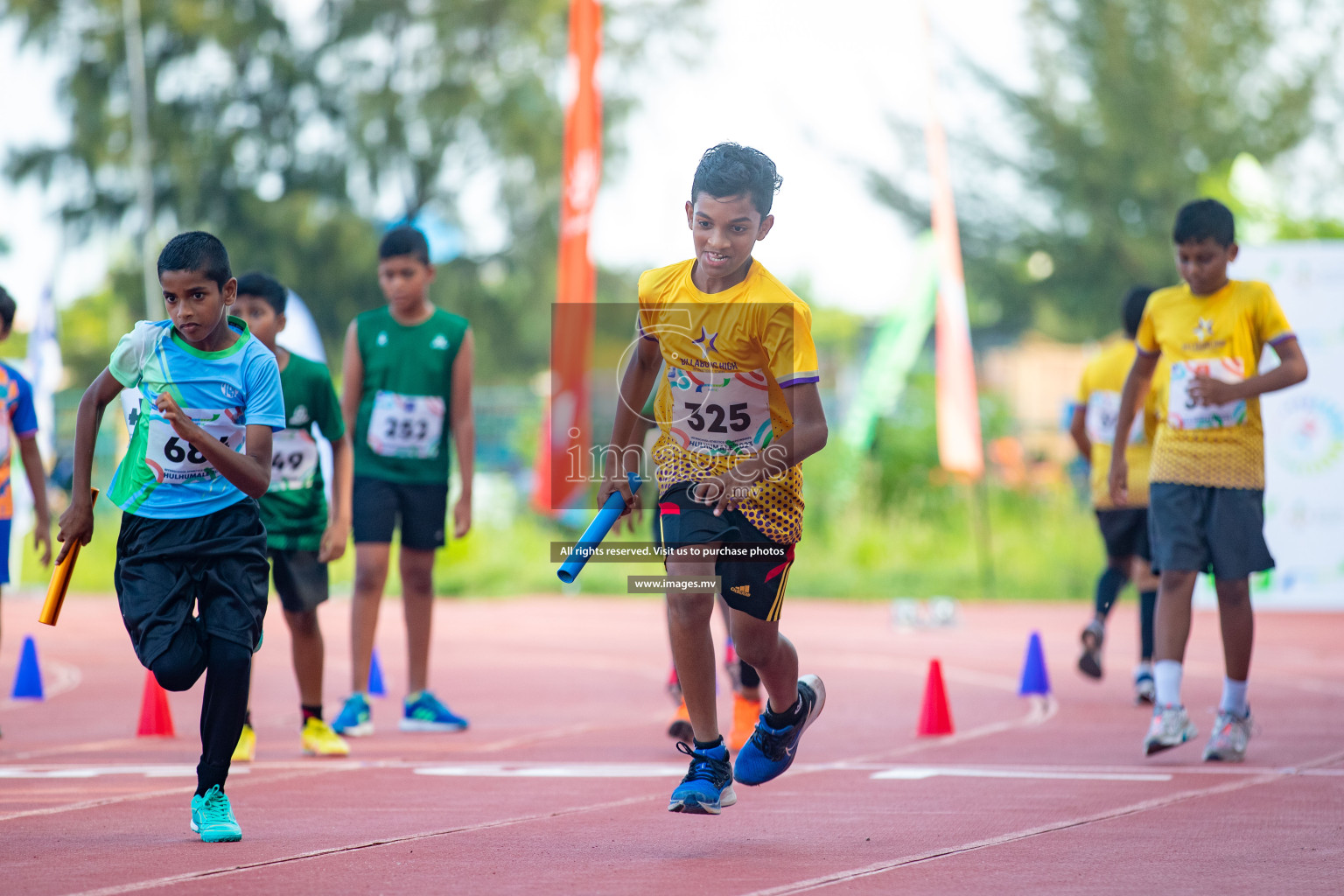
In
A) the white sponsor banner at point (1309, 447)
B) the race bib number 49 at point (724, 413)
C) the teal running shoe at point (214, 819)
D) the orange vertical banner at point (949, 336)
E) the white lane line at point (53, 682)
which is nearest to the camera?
the teal running shoe at point (214, 819)

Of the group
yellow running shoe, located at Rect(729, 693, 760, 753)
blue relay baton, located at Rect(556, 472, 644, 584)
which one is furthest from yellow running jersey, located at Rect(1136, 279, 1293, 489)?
blue relay baton, located at Rect(556, 472, 644, 584)

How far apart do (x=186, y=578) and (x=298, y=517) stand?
6.64 feet

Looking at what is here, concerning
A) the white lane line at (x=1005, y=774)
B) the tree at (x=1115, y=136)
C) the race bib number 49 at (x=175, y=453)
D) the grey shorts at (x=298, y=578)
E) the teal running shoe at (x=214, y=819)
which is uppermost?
the tree at (x=1115, y=136)

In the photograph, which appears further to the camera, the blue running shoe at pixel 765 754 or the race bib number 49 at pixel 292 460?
the race bib number 49 at pixel 292 460

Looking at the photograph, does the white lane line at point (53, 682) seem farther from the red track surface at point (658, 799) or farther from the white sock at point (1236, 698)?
the white sock at point (1236, 698)

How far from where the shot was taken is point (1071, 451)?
112 ft

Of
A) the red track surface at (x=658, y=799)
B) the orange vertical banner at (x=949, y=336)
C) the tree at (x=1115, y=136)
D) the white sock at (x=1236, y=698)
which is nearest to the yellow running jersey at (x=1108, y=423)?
the red track surface at (x=658, y=799)

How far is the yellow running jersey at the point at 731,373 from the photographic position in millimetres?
4684

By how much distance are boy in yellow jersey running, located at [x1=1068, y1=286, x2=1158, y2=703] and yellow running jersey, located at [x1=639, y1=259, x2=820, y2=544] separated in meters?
4.36

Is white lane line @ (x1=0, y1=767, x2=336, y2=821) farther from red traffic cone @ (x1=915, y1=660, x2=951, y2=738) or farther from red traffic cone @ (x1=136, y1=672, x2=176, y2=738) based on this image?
red traffic cone @ (x1=915, y1=660, x2=951, y2=738)

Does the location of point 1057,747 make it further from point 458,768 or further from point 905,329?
point 905,329

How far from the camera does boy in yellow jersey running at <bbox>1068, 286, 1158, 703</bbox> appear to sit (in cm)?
875

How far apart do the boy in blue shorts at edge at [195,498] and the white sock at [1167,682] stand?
3.72 m

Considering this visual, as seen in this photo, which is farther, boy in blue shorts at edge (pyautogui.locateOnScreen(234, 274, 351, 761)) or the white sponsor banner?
the white sponsor banner
